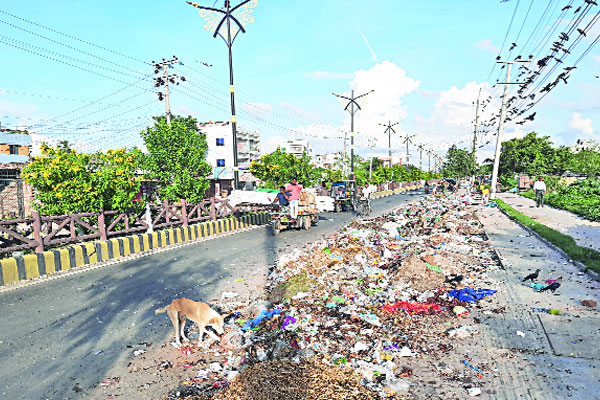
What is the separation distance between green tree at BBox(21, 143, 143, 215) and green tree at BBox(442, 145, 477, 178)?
46.7 m

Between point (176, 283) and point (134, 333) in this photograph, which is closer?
point (134, 333)

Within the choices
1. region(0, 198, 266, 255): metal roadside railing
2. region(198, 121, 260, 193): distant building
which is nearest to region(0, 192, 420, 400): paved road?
region(0, 198, 266, 255): metal roadside railing

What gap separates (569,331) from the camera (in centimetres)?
498

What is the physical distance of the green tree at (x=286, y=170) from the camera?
30.8 m

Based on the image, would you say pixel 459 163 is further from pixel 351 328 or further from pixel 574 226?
pixel 351 328

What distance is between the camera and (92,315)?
6.40m

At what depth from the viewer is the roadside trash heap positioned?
3.69 m

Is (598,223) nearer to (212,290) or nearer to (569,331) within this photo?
(569,331)

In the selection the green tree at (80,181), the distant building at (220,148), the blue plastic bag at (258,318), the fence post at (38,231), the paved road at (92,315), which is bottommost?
the paved road at (92,315)

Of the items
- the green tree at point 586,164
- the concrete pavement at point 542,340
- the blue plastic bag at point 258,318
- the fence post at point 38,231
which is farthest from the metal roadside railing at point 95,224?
the green tree at point 586,164

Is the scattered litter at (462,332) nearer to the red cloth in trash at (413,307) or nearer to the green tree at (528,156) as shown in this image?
the red cloth in trash at (413,307)

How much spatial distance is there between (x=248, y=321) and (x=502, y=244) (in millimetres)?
9182

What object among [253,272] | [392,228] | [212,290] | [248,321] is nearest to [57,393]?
[248,321]

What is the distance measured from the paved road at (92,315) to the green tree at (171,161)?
194 inches
